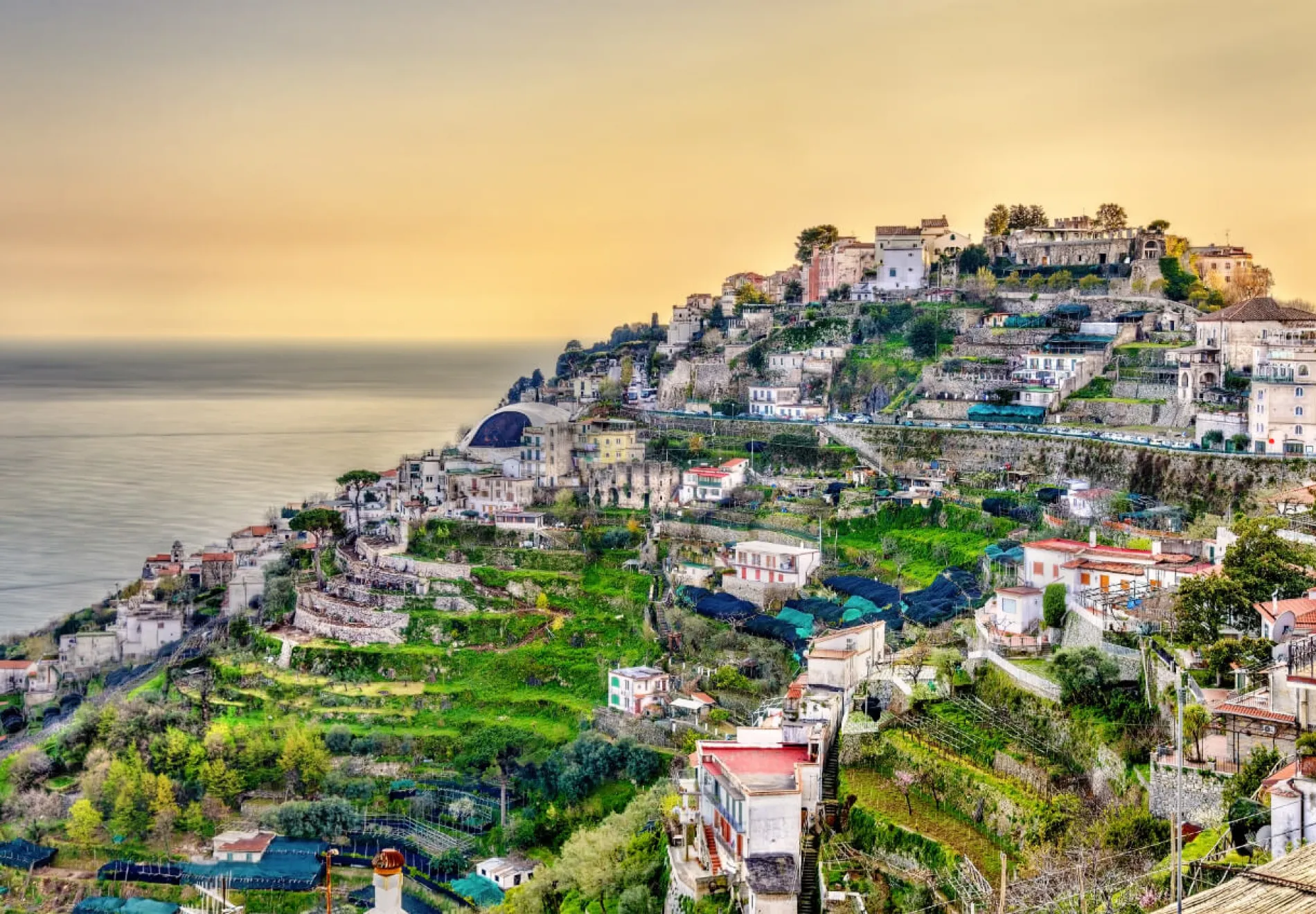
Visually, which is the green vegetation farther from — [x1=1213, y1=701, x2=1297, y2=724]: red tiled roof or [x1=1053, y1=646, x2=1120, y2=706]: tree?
[x1=1213, y1=701, x2=1297, y2=724]: red tiled roof

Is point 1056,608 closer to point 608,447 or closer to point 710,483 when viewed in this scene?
point 710,483

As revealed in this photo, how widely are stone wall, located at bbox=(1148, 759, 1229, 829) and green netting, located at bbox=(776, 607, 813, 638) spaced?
11644 mm

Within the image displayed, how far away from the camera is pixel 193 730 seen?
82.8ft

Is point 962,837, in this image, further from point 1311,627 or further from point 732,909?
point 1311,627

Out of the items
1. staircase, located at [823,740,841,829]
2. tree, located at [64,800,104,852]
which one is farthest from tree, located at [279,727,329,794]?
staircase, located at [823,740,841,829]

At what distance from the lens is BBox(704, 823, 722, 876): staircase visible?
14086 millimetres

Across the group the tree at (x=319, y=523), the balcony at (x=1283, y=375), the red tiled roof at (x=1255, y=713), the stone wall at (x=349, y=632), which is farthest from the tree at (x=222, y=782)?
the balcony at (x=1283, y=375)

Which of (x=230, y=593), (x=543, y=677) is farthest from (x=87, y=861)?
(x=230, y=593)

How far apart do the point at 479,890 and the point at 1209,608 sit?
10.4 metres

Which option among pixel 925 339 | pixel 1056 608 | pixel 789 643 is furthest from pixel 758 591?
pixel 925 339

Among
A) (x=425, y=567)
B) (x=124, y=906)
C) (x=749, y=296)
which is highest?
(x=749, y=296)

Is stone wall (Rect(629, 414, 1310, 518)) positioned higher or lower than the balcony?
lower

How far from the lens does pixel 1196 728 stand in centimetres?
1286

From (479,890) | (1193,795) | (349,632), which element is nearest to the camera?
(1193,795)
